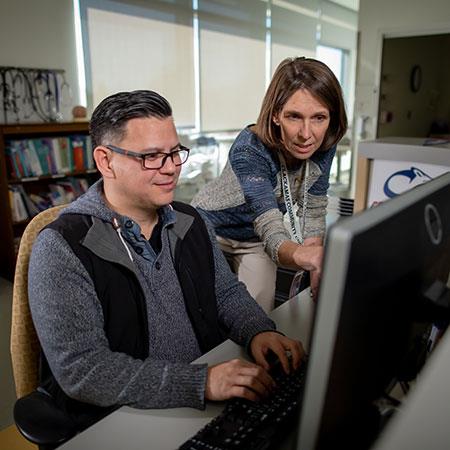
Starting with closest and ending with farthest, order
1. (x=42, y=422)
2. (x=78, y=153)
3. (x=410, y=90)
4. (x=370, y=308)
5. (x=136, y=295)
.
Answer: (x=370, y=308) < (x=42, y=422) < (x=136, y=295) < (x=78, y=153) < (x=410, y=90)

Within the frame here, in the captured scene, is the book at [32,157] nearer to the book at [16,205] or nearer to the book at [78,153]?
the book at [16,205]

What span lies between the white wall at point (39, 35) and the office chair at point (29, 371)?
3.12 meters

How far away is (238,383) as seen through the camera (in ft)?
3.05

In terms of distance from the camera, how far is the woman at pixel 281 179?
1.42m

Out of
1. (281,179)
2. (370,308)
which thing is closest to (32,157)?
(281,179)

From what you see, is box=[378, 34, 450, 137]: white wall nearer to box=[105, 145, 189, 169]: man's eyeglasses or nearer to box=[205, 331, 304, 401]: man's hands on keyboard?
box=[105, 145, 189, 169]: man's eyeglasses

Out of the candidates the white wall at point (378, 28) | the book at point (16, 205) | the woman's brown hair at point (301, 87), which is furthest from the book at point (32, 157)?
the white wall at point (378, 28)

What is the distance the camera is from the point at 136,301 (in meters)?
1.08

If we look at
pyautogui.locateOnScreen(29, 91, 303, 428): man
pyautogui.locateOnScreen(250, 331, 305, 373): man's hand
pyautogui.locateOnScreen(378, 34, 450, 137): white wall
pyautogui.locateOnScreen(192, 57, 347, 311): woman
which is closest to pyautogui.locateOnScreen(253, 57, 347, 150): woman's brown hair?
pyautogui.locateOnScreen(192, 57, 347, 311): woman

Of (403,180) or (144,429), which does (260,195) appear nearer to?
(403,180)

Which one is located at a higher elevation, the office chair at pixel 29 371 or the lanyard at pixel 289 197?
the lanyard at pixel 289 197

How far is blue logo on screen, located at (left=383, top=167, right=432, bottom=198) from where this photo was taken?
1.73 meters

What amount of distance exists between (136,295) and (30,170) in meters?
2.99

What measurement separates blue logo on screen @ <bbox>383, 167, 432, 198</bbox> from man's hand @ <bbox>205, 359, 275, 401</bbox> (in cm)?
107
